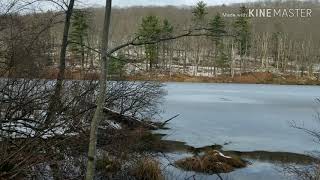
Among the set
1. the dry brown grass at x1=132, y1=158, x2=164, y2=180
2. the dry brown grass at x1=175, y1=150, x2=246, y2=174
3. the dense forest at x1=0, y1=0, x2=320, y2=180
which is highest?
the dense forest at x1=0, y1=0, x2=320, y2=180

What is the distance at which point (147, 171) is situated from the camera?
1199 centimetres

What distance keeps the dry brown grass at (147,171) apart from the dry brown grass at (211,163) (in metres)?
1.75

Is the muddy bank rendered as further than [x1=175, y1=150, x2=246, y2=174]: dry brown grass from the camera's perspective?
Yes

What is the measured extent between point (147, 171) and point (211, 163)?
8.39ft

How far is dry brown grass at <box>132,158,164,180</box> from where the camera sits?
11914 mm

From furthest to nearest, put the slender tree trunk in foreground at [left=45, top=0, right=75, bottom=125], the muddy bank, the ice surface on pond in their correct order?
the muddy bank < the ice surface on pond < the slender tree trunk in foreground at [left=45, top=0, right=75, bottom=125]

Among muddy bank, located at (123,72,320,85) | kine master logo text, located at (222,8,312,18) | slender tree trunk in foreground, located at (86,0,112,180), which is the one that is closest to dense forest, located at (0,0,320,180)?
slender tree trunk in foreground, located at (86,0,112,180)

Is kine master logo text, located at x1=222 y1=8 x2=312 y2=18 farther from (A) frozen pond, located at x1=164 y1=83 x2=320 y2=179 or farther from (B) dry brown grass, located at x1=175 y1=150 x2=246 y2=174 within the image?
(B) dry brown grass, located at x1=175 y1=150 x2=246 y2=174

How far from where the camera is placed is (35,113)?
11414mm

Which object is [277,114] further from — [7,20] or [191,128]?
[7,20]

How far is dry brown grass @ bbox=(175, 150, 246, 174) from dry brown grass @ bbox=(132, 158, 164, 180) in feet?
5.74

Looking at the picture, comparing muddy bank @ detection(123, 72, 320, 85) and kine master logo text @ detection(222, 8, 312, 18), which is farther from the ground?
kine master logo text @ detection(222, 8, 312, 18)

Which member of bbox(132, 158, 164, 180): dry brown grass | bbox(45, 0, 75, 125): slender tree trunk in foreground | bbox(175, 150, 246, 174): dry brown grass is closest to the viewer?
bbox(45, 0, 75, 125): slender tree trunk in foreground

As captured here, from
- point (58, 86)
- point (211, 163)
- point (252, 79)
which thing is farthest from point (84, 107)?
point (252, 79)
